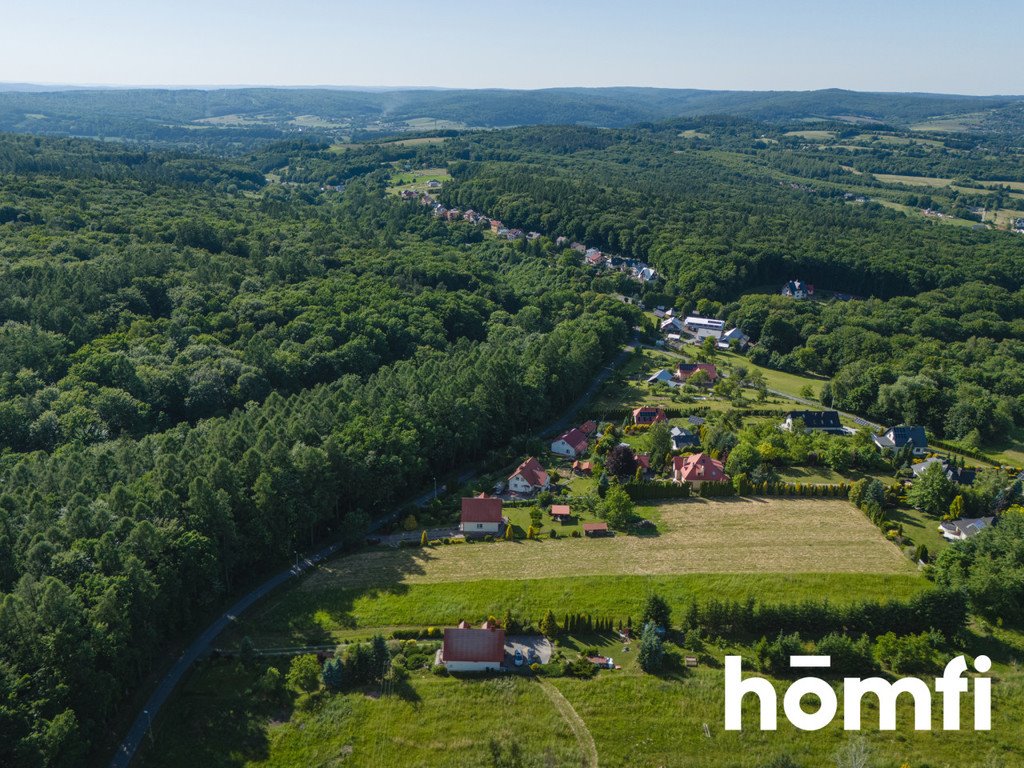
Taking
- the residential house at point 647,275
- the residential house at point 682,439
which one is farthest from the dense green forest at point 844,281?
the residential house at point 682,439

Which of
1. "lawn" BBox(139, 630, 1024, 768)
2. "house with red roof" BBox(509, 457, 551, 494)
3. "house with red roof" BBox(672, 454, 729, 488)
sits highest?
"house with red roof" BBox(672, 454, 729, 488)

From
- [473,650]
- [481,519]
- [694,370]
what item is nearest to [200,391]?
[481,519]

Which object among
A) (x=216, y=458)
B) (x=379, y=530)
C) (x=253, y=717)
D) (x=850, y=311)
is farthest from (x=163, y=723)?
(x=850, y=311)

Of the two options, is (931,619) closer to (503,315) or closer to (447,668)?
(447,668)

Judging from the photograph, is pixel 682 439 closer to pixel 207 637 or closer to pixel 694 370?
pixel 694 370

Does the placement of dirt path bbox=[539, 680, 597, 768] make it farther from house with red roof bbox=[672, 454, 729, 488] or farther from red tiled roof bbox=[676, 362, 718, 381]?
red tiled roof bbox=[676, 362, 718, 381]

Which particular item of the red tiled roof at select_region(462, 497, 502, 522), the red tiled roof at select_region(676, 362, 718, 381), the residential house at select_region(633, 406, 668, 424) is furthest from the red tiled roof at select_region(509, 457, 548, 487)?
the red tiled roof at select_region(676, 362, 718, 381)

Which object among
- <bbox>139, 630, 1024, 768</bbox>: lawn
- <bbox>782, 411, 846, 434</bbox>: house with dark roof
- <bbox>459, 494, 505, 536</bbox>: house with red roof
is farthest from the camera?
<bbox>782, 411, 846, 434</bbox>: house with dark roof
